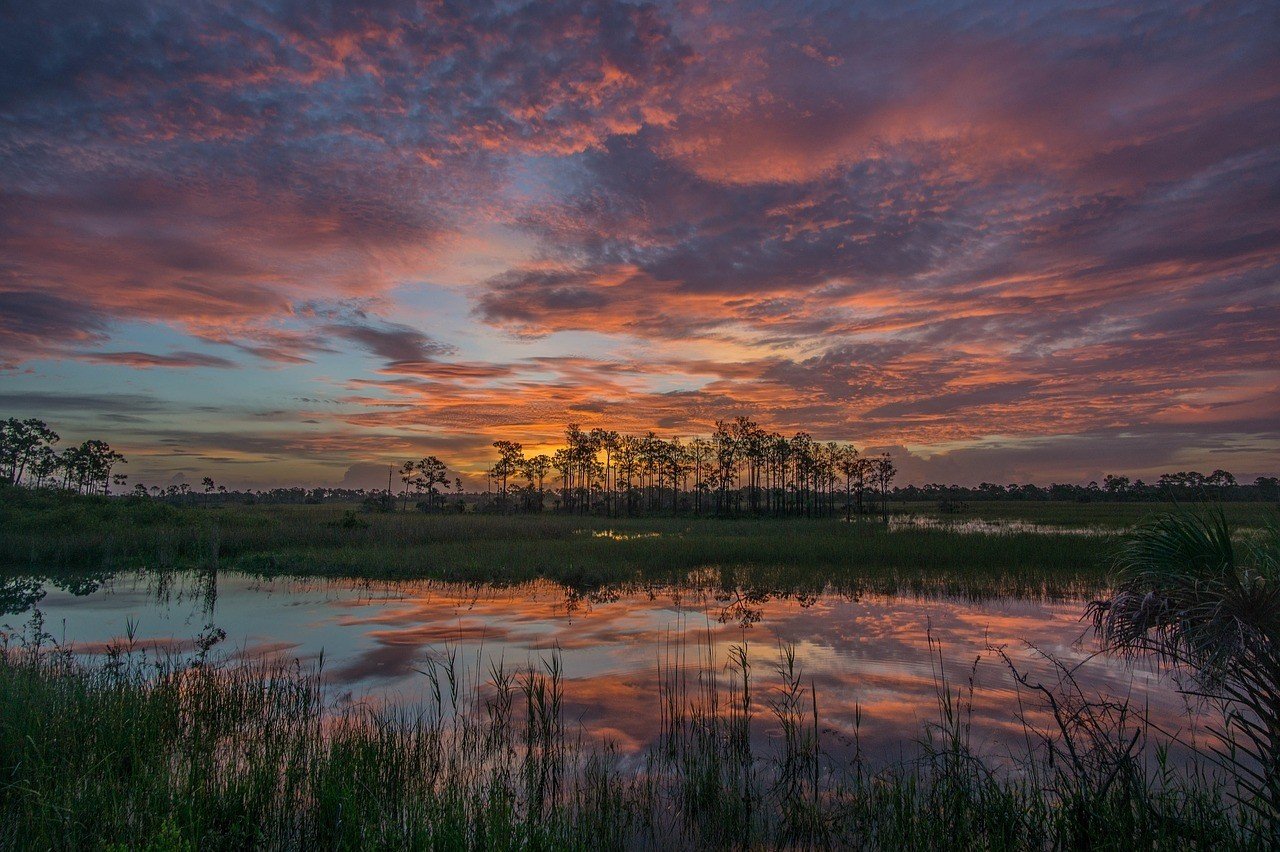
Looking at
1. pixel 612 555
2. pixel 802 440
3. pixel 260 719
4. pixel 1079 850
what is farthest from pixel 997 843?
pixel 802 440

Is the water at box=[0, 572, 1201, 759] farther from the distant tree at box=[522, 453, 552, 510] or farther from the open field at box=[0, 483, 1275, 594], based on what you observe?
the distant tree at box=[522, 453, 552, 510]

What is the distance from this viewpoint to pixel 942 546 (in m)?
29.1

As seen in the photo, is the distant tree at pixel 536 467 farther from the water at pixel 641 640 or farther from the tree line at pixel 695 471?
the water at pixel 641 640

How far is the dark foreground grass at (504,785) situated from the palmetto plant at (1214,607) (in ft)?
2.82

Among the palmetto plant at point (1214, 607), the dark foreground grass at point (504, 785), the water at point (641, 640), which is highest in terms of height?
the palmetto plant at point (1214, 607)

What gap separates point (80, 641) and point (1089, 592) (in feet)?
91.9

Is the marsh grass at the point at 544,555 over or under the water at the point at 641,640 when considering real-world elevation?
over

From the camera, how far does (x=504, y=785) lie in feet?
21.1

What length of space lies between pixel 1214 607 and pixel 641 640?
1076 cm

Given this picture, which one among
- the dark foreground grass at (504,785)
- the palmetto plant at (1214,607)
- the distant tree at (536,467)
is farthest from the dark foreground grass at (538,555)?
the distant tree at (536,467)

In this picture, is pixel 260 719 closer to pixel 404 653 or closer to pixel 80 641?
pixel 404 653

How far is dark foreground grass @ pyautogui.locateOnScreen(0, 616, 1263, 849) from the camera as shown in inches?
214

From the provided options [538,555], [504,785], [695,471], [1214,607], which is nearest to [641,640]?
[504,785]

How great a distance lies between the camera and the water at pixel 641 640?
9.89 m
